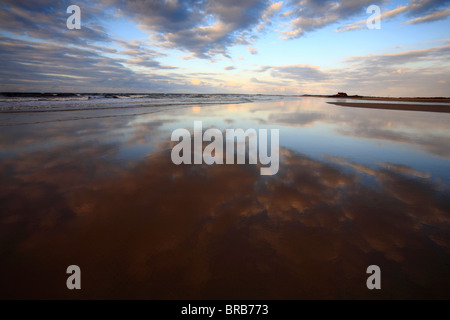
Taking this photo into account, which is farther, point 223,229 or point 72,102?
point 72,102

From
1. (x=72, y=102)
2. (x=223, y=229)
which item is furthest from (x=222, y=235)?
(x=72, y=102)

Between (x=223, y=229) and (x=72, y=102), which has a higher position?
A: (x=72, y=102)

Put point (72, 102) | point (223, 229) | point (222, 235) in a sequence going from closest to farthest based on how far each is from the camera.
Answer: point (222, 235)
point (223, 229)
point (72, 102)

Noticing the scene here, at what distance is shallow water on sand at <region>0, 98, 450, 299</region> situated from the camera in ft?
6.84

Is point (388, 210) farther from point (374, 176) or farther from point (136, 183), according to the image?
point (136, 183)

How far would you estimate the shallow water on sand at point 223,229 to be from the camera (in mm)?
2086

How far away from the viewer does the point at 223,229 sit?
2.90m

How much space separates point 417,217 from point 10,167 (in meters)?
8.93

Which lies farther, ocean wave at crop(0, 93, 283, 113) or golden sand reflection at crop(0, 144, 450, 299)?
ocean wave at crop(0, 93, 283, 113)

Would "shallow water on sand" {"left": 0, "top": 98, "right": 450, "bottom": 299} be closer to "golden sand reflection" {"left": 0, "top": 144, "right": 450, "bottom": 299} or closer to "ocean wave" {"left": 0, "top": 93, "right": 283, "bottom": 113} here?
"golden sand reflection" {"left": 0, "top": 144, "right": 450, "bottom": 299}

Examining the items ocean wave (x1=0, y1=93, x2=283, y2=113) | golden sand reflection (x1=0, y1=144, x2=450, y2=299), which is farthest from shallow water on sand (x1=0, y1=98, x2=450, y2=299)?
ocean wave (x1=0, y1=93, x2=283, y2=113)

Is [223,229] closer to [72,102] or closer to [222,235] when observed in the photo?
[222,235]

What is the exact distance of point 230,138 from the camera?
8672 mm
